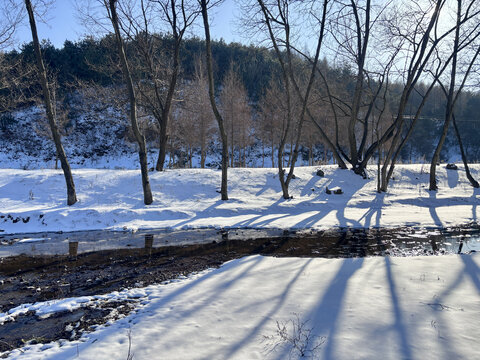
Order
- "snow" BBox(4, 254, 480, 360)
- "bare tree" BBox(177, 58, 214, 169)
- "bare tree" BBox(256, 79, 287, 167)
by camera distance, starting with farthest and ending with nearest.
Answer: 1. "bare tree" BBox(256, 79, 287, 167)
2. "bare tree" BBox(177, 58, 214, 169)
3. "snow" BBox(4, 254, 480, 360)

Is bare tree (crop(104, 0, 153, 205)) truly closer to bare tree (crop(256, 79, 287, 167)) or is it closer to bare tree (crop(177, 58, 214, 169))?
bare tree (crop(177, 58, 214, 169))

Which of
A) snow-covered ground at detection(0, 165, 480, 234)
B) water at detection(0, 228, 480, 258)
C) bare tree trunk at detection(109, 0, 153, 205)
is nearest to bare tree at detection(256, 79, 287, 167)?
snow-covered ground at detection(0, 165, 480, 234)

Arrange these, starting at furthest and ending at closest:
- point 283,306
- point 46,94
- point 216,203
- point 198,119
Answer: point 198,119
point 216,203
point 46,94
point 283,306

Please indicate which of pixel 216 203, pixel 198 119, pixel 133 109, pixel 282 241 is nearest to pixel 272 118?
pixel 198 119

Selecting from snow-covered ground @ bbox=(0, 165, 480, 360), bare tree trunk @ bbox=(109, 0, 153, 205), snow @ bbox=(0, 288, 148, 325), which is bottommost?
snow @ bbox=(0, 288, 148, 325)

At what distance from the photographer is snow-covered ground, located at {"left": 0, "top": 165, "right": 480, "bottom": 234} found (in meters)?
11.6

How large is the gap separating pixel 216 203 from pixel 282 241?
5310mm

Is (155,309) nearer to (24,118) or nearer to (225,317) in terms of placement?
(225,317)

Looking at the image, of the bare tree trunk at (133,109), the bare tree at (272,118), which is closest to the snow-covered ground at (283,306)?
the bare tree trunk at (133,109)

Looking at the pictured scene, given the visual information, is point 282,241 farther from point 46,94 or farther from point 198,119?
point 198,119

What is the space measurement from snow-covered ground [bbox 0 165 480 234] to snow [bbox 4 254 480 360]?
546 centimetres

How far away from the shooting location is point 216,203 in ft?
46.7

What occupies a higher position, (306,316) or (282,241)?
(306,316)

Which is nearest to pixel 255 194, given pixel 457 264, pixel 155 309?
pixel 457 264
